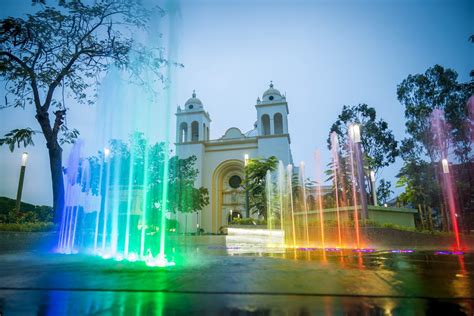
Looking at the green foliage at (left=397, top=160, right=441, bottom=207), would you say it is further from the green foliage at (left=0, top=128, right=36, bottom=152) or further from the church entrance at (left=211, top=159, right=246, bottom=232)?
the green foliage at (left=0, top=128, right=36, bottom=152)

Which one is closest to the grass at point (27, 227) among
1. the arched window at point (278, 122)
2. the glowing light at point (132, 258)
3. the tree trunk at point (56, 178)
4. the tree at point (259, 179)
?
the tree trunk at point (56, 178)

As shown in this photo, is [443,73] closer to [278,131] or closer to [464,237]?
[464,237]

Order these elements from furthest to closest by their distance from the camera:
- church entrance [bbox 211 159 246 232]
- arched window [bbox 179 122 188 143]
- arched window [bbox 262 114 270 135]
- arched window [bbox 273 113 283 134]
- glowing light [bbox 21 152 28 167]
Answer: arched window [bbox 179 122 188 143], arched window [bbox 262 114 270 135], arched window [bbox 273 113 283 134], church entrance [bbox 211 159 246 232], glowing light [bbox 21 152 28 167]

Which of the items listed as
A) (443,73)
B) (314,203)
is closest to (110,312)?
(443,73)

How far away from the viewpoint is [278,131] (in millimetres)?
39500

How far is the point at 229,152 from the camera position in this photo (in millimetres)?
38812

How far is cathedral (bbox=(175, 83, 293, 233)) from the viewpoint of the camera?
3681 centimetres

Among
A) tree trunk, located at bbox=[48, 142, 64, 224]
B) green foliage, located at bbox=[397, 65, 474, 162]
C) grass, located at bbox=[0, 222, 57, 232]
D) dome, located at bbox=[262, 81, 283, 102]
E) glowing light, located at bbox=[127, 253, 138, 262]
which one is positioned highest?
dome, located at bbox=[262, 81, 283, 102]

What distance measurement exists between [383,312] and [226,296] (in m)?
1.31

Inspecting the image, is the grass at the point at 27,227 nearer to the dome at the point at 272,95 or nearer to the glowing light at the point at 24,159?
the glowing light at the point at 24,159

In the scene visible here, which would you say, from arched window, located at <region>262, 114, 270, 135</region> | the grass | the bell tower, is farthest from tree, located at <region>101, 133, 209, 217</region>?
arched window, located at <region>262, 114, 270, 135</region>

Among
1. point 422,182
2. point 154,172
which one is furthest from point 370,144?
point 154,172

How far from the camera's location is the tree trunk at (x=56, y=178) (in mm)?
Result: 9195

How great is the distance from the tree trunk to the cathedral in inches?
1069
